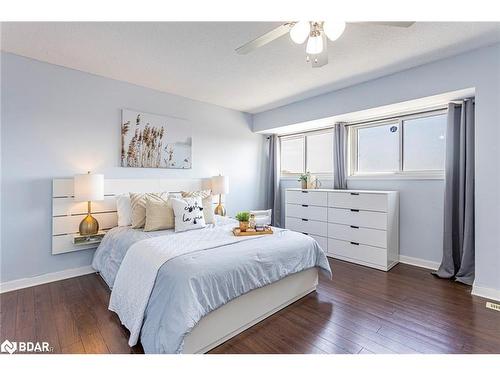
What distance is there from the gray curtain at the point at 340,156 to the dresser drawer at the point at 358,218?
1.78 feet

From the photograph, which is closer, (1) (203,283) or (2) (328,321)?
(1) (203,283)

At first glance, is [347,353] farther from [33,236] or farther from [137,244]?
[33,236]

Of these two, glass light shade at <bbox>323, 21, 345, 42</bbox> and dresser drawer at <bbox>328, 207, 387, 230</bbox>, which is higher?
glass light shade at <bbox>323, 21, 345, 42</bbox>

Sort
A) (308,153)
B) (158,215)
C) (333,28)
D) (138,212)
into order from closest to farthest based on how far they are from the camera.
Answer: (333,28)
(158,215)
(138,212)
(308,153)

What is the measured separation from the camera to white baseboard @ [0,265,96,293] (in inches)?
97.1

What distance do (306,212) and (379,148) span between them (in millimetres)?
1491

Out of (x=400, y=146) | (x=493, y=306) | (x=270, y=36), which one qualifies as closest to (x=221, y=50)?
(x=270, y=36)

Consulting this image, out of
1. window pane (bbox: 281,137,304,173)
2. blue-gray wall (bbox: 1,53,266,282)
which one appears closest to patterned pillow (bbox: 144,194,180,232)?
blue-gray wall (bbox: 1,53,266,282)

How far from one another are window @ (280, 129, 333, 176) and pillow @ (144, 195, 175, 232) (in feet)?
9.33

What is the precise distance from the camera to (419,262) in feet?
10.5

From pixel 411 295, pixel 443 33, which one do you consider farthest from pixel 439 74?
pixel 411 295

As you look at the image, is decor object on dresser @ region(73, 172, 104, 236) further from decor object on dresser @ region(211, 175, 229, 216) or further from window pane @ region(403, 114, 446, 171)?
window pane @ region(403, 114, 446, 171)

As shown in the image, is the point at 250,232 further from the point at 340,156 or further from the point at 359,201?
the point at 340,156

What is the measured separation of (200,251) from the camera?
1.82 meters
